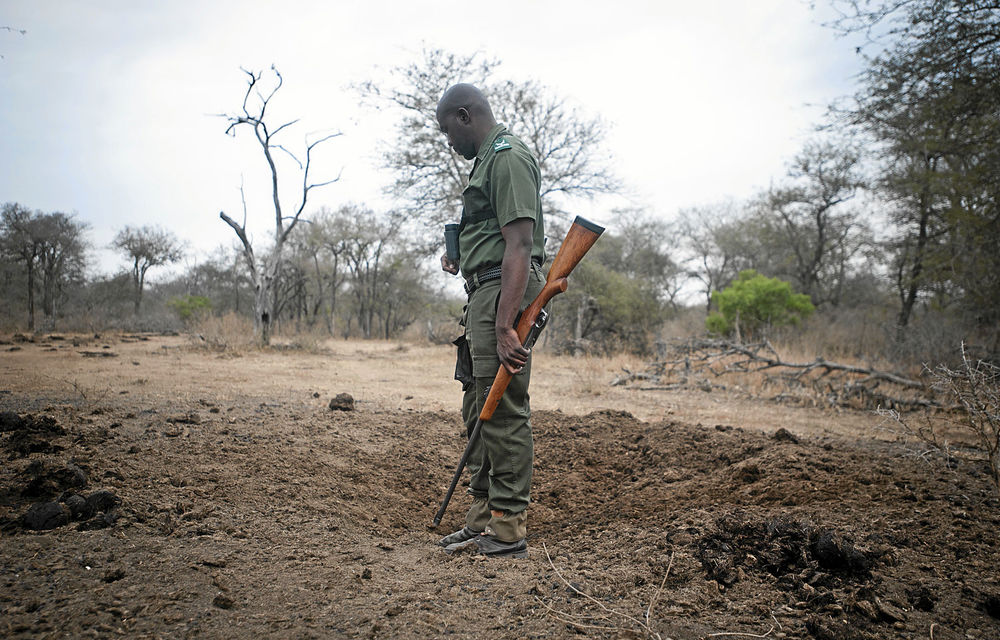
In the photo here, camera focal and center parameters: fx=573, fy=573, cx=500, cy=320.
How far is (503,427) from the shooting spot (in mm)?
2219

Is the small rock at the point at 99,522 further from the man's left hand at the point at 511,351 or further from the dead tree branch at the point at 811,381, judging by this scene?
the dead tree branch at the point at 811,381

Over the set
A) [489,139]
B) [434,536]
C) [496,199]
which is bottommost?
[434,536]

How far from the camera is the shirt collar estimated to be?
2.27 m

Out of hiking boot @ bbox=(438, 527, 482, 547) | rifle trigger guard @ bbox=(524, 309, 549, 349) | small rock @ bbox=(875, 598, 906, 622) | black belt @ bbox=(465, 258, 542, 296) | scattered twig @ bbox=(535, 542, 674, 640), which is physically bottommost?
hiking boot @ bbox=(438, 527, 482, 547)

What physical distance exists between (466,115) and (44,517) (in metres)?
2.06

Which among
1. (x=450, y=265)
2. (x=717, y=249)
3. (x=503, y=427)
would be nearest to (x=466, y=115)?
(x=450, y=265)

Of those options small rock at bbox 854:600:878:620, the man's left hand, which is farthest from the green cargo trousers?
small rock at bbox 854:600:878:620

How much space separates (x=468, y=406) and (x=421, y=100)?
49.2 ft

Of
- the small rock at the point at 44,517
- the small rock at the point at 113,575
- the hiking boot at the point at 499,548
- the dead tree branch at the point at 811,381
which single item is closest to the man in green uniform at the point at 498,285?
the hiking boot at the point at 499,548

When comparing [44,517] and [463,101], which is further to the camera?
[463,101]

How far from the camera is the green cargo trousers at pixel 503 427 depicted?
2191 mm

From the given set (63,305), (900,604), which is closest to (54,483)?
(900,604)

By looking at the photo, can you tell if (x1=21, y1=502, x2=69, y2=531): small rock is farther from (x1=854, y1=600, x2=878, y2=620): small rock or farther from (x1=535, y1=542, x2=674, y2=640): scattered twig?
(x1=854, y1=600, x2=878, y2=620): small rock

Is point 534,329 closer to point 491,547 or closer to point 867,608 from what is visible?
point 491,547
